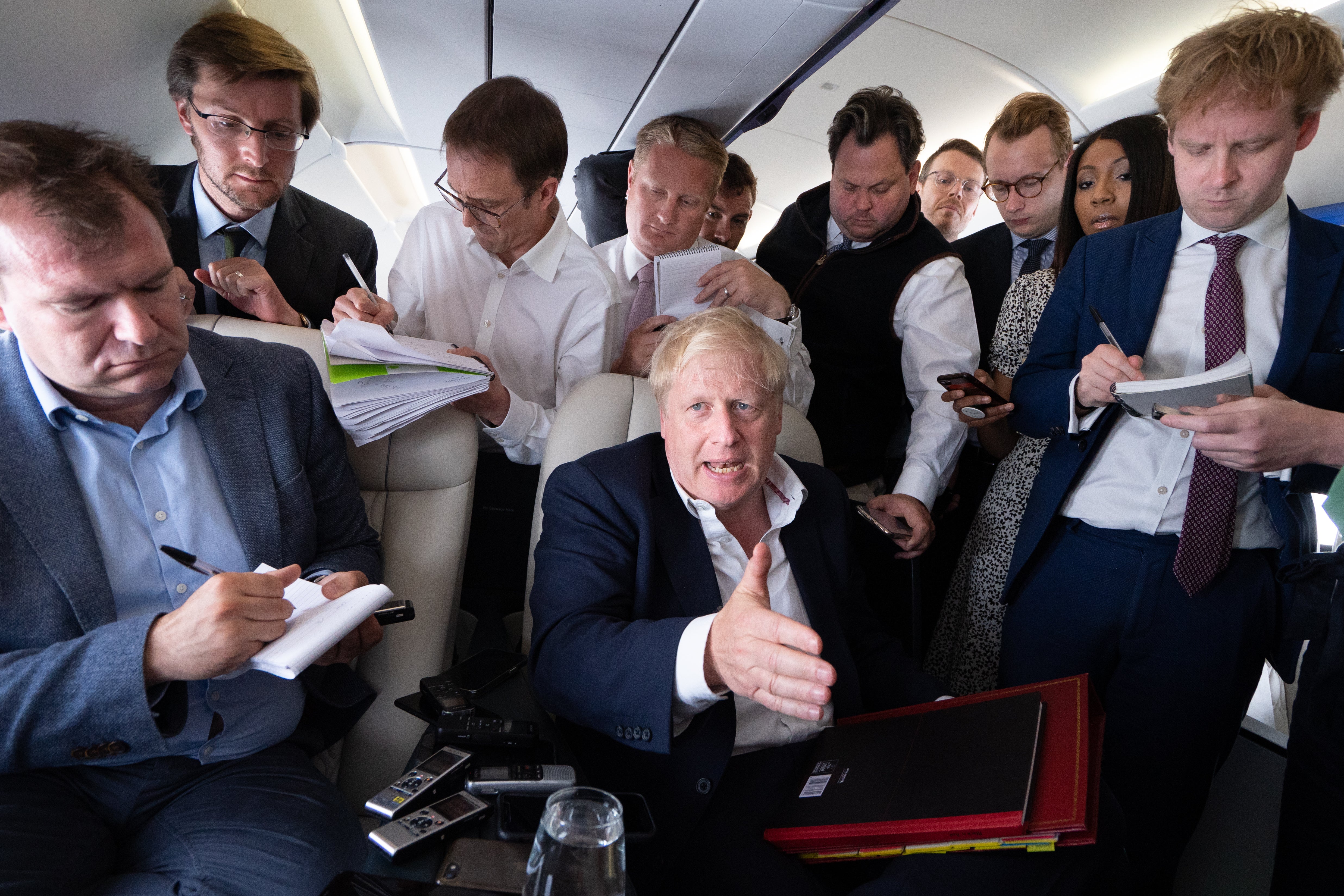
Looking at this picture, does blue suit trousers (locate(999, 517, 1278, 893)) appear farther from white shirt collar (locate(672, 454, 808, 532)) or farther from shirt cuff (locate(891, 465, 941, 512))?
white shirt collar (locate(672, 454, 808, 532))

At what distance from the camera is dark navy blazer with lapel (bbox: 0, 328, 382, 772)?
1.33m

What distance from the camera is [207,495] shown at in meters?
1.63

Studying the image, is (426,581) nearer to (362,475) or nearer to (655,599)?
(362,475)

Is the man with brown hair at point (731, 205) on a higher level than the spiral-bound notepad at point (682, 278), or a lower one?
higher

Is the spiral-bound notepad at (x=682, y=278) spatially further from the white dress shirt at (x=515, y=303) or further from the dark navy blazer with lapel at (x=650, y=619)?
the dark navy blazer with lapel at (x=650, y=619)

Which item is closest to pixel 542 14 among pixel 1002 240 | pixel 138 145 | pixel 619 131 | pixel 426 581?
pixel 619 131

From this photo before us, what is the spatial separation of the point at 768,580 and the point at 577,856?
3.30 ft

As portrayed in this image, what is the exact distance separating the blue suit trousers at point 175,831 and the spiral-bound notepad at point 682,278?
60.4 inches

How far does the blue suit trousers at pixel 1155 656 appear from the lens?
6.13 feet

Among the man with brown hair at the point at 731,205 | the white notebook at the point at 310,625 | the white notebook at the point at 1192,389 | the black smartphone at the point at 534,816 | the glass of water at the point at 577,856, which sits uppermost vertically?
the man with brown hair at the point at 731,205

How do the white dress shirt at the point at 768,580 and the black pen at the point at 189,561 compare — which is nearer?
the black pen at the point at 189,561

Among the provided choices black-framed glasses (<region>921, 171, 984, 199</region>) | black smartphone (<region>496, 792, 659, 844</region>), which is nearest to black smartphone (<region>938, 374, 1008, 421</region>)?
black smartphone (<region>496, 792, 659, 844</region>)

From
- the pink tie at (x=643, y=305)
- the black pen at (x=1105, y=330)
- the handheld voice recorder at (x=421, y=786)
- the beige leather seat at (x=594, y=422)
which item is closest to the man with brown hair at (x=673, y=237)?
the pink tie at (x=643, y=305)

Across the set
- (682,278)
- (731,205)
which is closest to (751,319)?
(682,278)
